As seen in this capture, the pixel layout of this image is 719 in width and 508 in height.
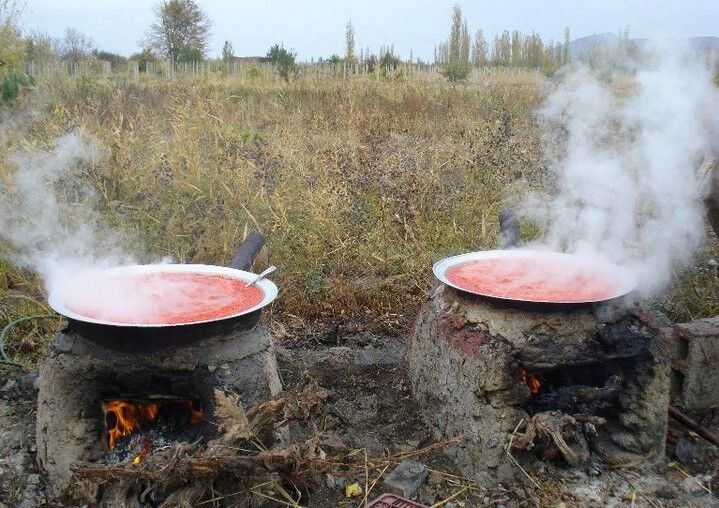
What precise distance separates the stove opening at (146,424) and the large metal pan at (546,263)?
1.29 metres

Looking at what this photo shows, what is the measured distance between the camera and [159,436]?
2.80 metres

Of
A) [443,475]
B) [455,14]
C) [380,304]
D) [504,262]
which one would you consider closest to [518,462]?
[443,475]

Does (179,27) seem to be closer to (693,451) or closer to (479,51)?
(479,51)

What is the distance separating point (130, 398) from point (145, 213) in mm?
3024

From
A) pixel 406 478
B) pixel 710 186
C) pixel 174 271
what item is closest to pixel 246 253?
pixel 174 271

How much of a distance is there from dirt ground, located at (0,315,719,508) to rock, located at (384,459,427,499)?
0.05 m

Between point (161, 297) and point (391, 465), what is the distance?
1.28 meters

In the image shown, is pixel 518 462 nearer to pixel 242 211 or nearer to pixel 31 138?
pixel 242 211

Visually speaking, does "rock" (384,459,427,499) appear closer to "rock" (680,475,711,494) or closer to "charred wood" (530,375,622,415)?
"charred wood" (530,375,622,415)

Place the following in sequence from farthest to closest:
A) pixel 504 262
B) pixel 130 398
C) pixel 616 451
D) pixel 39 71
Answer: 1. pixel 39 71
2. pixel 504 262
3. pixel 616 451
4. pixel 130 398

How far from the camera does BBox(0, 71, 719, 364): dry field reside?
5031 mm

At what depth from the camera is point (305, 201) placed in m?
5.98

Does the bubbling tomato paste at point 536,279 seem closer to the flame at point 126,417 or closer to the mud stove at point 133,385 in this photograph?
the mud stove at point 133,385

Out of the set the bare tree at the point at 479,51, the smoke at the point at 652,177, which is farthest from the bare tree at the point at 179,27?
the smoke at the point at 652,177
